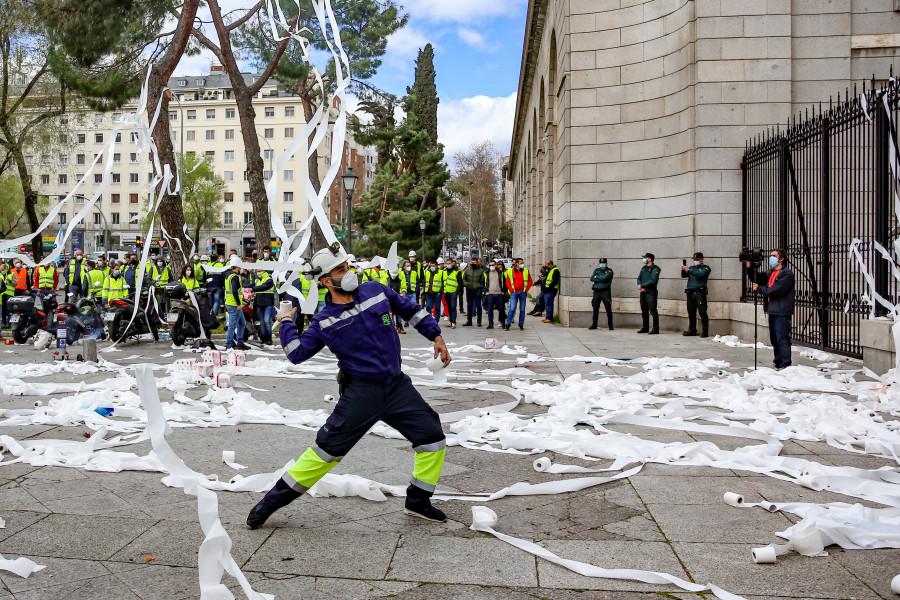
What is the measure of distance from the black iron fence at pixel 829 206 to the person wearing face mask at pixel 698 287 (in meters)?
0.85

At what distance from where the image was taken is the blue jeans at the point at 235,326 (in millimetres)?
13867

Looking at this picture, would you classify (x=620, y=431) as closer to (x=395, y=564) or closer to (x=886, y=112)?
(x=395, y=564)

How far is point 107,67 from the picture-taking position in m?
19.5

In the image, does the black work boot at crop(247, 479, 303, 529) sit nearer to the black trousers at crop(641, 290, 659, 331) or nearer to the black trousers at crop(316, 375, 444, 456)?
the black trousers at crop(316, 375, 444, 456)

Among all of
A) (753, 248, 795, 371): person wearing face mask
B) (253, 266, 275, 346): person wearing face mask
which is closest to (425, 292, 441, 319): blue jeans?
(253, 266, 275, 346): person wearing face mask

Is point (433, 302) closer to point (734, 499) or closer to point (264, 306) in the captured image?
point (264, 306)

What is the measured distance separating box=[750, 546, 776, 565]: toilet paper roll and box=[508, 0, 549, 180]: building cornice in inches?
963

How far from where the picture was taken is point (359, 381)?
4.52 metres

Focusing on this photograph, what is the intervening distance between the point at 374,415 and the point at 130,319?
11.9 metres

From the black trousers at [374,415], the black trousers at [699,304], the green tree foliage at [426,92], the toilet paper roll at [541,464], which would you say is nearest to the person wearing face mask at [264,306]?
the black trousers at [699,304]

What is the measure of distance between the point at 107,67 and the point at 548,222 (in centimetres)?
1398

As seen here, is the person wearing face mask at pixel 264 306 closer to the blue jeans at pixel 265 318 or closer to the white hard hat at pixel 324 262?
the blue jeans at pixel 265 318

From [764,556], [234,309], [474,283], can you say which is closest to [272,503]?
[764,556]

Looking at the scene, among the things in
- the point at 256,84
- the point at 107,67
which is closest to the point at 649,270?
the point at 256,84
